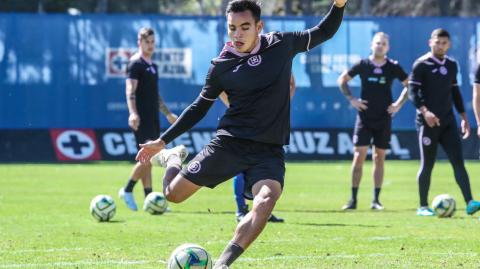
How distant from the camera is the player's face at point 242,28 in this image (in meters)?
8.13

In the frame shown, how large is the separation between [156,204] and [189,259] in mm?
5762

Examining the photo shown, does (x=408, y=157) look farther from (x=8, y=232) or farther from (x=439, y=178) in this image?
(x=8, y=232)

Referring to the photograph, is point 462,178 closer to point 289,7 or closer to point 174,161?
point 174,161

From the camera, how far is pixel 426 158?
14.0 metres

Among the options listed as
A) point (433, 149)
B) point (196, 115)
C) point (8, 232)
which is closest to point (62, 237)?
point (8, 232)

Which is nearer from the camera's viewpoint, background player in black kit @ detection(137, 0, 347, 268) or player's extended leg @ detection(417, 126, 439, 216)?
background player in black kit @ detection(137, 0, 347, 268)

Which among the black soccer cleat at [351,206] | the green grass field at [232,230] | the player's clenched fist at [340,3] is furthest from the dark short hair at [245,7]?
the black soccer cleat at [351,206]

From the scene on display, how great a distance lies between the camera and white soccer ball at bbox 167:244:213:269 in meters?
7.82

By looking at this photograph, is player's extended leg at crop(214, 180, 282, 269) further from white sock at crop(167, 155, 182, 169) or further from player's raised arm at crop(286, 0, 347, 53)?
player's raised arm at crop(286, 0, 347, 53)

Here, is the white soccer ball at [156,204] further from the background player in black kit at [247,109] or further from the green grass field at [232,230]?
the background player in black kit at [247,109]

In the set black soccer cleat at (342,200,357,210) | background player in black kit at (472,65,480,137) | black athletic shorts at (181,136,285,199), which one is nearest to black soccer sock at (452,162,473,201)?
background player in black kit at (472,65,480,137)

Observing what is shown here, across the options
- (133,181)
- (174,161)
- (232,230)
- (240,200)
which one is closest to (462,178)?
(240,200)

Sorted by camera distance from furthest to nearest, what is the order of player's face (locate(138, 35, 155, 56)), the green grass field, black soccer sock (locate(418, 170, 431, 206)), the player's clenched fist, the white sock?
1. player's face (locate(138, 35, 155, 56))
2. black soccer sock (locate(418, 170, 431, 206))
3. the green grass field
4. the white sock
5. the player's clenched fist

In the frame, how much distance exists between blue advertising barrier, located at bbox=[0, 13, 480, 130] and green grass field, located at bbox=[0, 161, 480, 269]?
7040 mm
